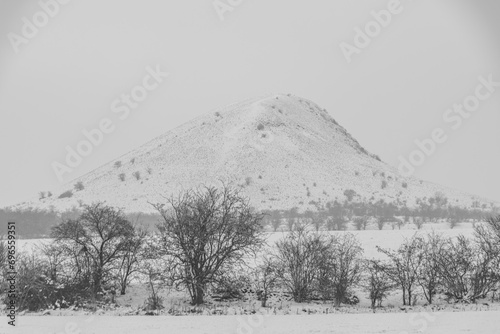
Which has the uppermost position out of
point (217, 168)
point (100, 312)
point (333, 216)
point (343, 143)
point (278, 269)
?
point (343, 143)

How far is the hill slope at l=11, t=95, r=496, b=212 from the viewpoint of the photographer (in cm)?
9038

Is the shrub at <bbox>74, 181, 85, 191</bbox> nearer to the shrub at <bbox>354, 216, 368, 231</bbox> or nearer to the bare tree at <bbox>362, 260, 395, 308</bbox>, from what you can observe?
the shrub at <bbox>354, 216, 368, 231</bbox>

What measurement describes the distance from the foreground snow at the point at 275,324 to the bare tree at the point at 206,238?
5.75 meters

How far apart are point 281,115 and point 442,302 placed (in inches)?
3527

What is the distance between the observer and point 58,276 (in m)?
32.6

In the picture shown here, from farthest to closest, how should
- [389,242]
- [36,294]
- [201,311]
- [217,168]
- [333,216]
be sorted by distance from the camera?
[217,168]
[333,216]
[389,242]
[36,294]
[201,311]

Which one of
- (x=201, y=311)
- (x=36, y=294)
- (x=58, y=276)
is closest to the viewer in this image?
(x=201, y=311)

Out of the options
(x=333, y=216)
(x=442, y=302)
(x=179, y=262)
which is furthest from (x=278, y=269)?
(x=333, y=216)

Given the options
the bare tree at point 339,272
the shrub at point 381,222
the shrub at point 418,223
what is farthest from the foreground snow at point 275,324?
the shrub at point 381,222

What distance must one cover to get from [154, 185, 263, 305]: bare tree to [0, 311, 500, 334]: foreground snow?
5754 millimetres

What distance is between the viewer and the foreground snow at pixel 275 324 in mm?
21141

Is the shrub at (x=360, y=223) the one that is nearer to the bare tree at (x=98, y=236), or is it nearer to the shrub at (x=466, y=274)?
the shrub at (x=466, y=274)

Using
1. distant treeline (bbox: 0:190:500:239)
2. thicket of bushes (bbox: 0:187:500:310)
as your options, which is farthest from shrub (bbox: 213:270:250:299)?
distant treeline (bbox: 0:190:500:239)

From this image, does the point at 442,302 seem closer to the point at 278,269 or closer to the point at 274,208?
the point at 278,269
